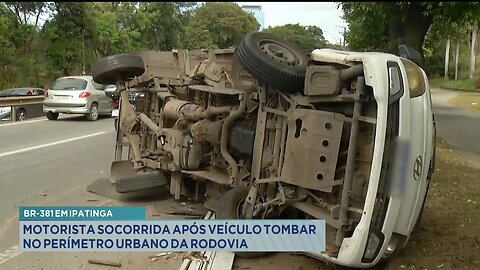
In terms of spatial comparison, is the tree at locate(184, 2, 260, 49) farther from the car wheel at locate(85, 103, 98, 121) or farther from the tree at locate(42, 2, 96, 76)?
the car wheel at locate(85, 103, 98, 121)

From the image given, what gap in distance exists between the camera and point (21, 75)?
29.4 m

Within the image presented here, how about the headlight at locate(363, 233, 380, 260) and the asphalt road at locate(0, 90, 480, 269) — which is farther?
the asphalt road at locate(0, 90, 480, 269)

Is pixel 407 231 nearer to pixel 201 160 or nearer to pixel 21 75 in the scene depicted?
pixel 201 160

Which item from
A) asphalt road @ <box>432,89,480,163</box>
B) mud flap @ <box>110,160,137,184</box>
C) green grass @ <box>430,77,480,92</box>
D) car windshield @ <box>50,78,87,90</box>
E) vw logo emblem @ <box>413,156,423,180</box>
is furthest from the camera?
green grass @ <box>430,77,480,92</box>

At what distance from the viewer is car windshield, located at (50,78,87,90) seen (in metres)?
17.2

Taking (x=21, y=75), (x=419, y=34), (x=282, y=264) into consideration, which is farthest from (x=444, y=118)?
(x=21, y=75)

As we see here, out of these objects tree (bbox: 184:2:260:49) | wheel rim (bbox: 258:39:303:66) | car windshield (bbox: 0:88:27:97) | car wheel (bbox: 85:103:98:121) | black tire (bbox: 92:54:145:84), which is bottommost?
car wheel (bbox: 85:103:98:121)

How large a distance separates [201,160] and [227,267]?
4.89 ft

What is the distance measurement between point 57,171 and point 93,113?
31.3ft

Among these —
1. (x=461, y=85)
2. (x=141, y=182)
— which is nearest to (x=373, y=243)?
(x=141, y=182)

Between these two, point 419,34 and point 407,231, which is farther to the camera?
point 419,34

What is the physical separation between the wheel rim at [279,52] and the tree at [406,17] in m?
5.86
